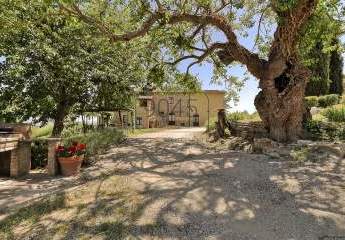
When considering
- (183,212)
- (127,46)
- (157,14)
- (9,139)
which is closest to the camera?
(183,212)

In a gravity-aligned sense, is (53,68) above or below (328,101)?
above

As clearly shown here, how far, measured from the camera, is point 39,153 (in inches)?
460

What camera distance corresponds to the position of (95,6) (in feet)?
47.8

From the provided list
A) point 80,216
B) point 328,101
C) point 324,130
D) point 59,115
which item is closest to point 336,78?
point 328,101

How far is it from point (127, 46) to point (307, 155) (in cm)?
1063

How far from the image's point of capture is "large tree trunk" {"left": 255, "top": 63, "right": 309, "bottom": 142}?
12.9 m

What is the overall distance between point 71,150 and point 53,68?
5.94 metres

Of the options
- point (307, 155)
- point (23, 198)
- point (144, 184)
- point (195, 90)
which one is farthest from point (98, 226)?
point (195, 90)

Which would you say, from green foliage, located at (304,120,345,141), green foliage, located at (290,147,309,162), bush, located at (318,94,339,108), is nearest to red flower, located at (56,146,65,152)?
green foliage, located at (290,147,309,162)

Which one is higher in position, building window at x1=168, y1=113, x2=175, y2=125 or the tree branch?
the tree branch

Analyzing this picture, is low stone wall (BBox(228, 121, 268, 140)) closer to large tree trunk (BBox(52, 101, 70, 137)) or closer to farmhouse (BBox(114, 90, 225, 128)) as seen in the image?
large tree trunk (BBox(52, 101, 70, 137))

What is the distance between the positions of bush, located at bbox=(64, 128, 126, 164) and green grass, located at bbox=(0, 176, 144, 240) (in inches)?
165

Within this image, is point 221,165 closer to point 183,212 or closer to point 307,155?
point 307,155

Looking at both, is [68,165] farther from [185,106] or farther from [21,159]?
[185,106]
